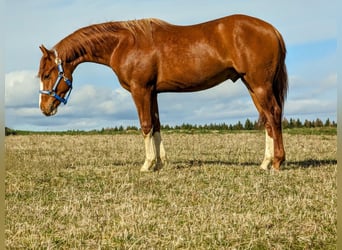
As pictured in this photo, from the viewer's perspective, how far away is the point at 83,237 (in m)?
4.50

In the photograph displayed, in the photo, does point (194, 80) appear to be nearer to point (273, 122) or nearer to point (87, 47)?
point (273, 122)

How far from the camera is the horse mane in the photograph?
8.66 metres

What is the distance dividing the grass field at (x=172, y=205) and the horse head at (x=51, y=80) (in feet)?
3.98

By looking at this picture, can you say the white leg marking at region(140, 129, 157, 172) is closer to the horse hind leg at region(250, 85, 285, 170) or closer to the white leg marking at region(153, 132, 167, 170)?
the white leg marking at region(153, 132, 167, 170)

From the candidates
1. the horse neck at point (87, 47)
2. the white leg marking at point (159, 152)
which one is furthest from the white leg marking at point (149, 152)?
the horse neck at point (87, 47)

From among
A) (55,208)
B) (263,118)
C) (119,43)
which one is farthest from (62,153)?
(55,208)

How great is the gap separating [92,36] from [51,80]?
106 cm

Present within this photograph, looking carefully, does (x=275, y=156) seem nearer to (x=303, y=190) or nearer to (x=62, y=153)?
(x=303, y=190)

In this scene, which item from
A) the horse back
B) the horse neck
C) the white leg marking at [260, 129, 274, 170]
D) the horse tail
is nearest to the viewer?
the horse back

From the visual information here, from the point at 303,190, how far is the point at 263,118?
2121mm

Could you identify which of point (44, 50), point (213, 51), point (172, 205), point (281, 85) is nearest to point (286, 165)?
point (281, 85)

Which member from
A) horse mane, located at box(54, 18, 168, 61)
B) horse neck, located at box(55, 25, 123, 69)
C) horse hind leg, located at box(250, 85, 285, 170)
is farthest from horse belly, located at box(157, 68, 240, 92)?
horse neck, located at box(55, 25, 123, 69)

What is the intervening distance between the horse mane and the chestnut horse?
17 millimetres

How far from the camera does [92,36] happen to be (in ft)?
28.9
